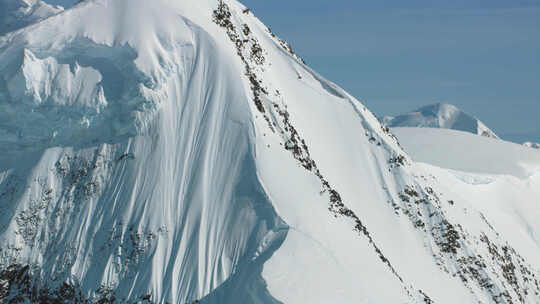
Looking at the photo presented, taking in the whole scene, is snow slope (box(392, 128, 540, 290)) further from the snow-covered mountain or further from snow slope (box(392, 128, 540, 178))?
the snow-covered mountain

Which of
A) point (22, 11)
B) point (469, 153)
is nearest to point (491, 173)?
point (469, 153)

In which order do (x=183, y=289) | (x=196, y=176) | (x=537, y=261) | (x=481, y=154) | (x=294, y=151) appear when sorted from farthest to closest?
(x=481, y=154), (x=537, y=261), (x=294, y=151), (x=196, y=176), (x=183, y=289)

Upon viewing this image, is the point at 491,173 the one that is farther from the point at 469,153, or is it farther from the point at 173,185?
the point at 173,185

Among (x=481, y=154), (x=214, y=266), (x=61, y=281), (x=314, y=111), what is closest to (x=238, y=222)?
(x=214, y=266)

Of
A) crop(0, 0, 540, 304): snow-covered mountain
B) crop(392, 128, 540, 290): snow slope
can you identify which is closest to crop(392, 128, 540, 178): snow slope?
crop(392, 128, 540, 290): snow slope

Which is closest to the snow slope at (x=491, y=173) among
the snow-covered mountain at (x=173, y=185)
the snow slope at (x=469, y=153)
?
the snow slope at (x=469, y=153)

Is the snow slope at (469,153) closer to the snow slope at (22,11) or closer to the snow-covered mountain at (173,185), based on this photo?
the snow-covered mountain at (173,185)

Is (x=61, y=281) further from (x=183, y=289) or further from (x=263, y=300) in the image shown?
(x=263, y=300)

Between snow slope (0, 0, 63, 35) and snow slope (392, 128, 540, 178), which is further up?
snow slope (392, 128, 540, 178)
